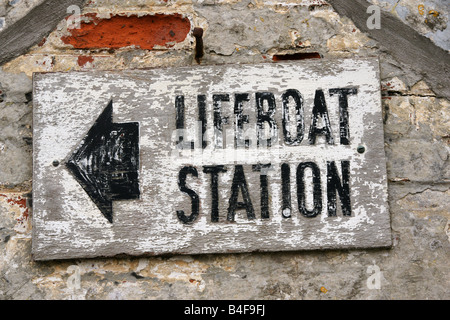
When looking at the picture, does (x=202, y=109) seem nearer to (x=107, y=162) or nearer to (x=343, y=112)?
(x=107, y=162)

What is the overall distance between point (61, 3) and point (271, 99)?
3.07ft

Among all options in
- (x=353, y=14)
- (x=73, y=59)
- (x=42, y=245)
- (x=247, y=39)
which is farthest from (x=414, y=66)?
(x=42, y=245)

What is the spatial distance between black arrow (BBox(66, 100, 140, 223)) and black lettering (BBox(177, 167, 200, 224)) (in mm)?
166

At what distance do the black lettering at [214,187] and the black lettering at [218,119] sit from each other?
0.29 feet

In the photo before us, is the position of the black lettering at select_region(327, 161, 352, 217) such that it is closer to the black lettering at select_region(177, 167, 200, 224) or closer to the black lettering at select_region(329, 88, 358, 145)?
the black lettering at select_region(329, 88, 358, 145)

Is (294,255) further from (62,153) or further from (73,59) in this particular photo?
(73,59)

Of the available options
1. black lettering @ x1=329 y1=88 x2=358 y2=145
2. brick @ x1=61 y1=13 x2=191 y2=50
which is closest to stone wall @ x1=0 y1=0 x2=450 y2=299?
brick @ x1=61 y1=13 x2=191 y2=50

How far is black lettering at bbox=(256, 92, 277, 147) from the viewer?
174 centimetres

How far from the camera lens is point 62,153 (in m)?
1.76

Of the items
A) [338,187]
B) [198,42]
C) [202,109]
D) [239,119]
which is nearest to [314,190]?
[338,187]

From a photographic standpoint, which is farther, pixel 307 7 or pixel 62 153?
pixel 307 7

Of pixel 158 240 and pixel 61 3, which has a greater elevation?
pixel 61 3

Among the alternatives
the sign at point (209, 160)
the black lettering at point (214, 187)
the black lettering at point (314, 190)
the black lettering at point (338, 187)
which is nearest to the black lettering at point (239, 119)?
the sign at point (209, 160)
